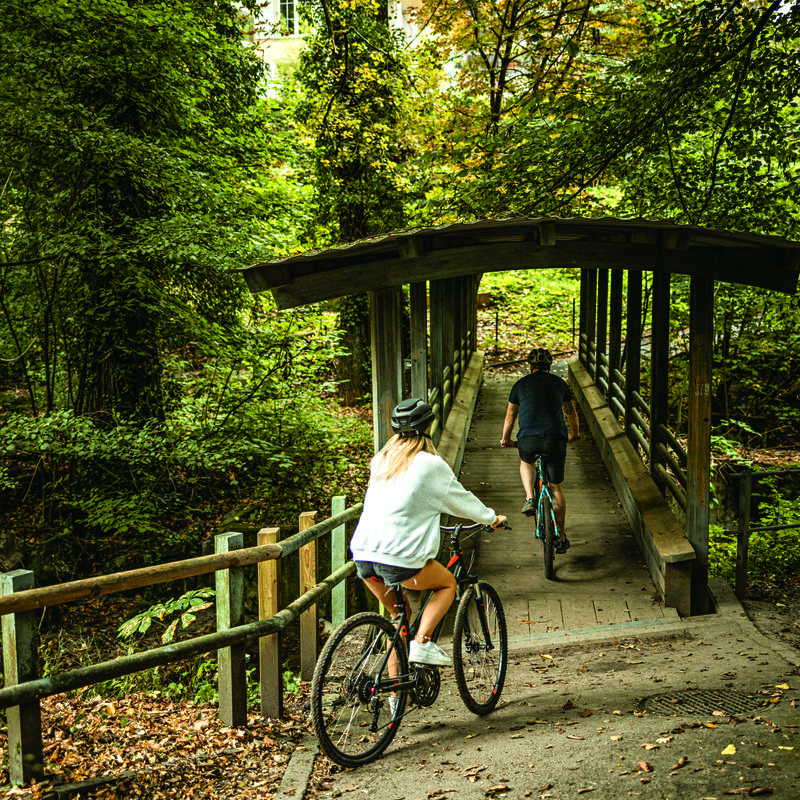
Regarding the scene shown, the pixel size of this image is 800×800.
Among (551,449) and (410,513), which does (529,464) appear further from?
(410,513)

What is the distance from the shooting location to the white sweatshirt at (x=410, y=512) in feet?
12.5

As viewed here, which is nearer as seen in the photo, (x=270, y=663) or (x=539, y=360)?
(x=270, y=663)

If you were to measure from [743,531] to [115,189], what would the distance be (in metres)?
8.16

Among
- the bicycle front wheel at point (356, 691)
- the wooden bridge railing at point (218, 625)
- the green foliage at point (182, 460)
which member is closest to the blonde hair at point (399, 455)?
the bicycle front wheel at point (356, 691)

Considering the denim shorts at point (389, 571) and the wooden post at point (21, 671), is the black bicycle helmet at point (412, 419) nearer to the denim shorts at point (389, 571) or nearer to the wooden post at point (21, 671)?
the denim shorts at point (389, 571)

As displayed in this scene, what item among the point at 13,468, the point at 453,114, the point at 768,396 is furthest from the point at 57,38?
the point at 768,396

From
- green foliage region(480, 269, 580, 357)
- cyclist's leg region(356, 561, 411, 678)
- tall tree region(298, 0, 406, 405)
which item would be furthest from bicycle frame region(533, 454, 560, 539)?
green foliage region(480, 269, 580, 357)

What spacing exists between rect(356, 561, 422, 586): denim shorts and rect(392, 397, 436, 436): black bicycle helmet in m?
0.73

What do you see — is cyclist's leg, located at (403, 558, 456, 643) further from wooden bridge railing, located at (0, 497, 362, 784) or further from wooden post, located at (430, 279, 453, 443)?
wooden post, located at (430, 279, 453, 443)

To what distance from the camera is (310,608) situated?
512 centimetres

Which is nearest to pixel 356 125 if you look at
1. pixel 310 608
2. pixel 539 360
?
pixel 539 360

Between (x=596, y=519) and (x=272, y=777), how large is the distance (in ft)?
19.7

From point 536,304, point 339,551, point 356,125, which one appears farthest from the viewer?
point 536,304

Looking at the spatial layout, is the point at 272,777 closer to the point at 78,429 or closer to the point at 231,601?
the point at 231,601
